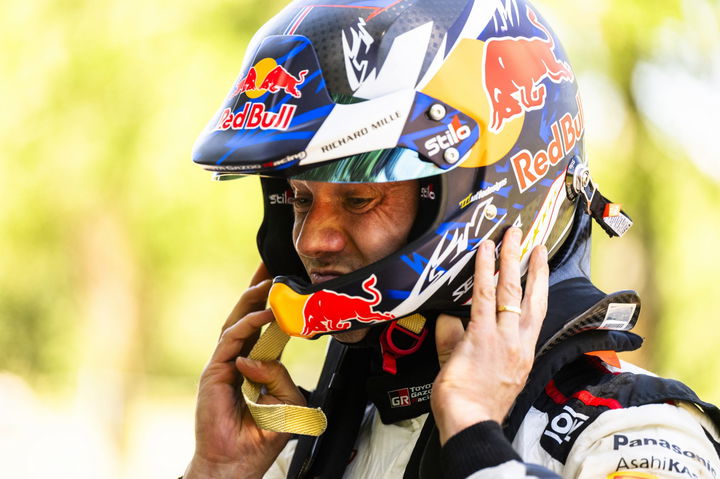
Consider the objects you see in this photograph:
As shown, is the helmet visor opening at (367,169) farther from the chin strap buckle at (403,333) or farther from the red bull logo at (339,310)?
the chin strap buckle at (403,333)

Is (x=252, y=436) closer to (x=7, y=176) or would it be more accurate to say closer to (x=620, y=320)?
(x=620, y=320)

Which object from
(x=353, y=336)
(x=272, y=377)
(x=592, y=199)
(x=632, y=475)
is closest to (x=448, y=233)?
(x=353, y=336)

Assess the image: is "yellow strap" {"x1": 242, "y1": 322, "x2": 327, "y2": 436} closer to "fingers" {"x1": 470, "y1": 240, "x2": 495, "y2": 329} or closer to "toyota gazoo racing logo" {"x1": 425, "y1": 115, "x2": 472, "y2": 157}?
"fingers" {"x1": 470, "y1": 240, "x2": 495, "y2": 329}

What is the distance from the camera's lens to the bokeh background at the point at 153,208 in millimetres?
6277

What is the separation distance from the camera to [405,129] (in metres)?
1.99

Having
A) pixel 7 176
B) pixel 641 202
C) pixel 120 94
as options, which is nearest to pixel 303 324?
pixel 641 202

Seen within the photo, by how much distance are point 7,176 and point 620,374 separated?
680 centimetres

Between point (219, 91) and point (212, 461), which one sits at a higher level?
point (219, 91)

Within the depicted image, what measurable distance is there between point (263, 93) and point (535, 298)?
751 millimetres

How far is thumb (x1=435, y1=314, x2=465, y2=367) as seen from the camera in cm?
202

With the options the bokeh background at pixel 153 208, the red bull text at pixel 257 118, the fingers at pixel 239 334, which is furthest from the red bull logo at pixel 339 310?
the bokeh background at pixel 153 208

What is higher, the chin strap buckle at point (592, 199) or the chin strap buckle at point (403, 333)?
the chin strap buckle at point (592, 199)

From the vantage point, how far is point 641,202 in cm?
643

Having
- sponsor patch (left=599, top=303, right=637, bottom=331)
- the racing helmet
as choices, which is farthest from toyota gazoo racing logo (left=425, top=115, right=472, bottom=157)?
sponsor patch (left=599, top=303, right=637, bottom=331)
